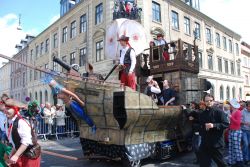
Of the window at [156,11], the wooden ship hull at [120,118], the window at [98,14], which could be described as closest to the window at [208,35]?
the window at [156,11]

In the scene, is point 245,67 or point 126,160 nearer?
point 126,160

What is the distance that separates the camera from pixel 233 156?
6891 millimetres

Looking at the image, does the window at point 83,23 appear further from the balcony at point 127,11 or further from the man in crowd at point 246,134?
the man in crowd at point 246,134

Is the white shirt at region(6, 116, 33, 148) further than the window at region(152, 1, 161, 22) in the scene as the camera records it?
No

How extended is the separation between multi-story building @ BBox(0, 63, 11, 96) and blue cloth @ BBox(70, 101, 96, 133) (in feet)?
161

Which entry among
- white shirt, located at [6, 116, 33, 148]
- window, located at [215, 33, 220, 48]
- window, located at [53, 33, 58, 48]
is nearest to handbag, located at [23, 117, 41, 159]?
white shirt, located at [6, 116, 33, 148]

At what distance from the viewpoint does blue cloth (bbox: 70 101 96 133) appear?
600cm

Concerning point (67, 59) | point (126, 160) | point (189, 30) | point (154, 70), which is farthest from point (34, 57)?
point (126, 160)

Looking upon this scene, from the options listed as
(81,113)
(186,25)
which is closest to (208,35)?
(186,25)

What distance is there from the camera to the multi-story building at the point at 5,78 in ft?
173

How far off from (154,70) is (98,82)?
3028 millimetres

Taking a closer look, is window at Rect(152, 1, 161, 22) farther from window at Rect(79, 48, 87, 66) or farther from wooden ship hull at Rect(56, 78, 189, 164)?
wooden ship hull at Rect(56, 78, 189, 164)

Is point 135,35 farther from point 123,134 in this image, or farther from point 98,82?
point 123,134

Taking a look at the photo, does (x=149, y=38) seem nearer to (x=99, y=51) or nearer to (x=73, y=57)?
(x=99, y=51)
